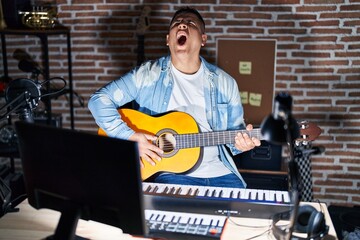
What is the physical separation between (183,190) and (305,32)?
232 cm

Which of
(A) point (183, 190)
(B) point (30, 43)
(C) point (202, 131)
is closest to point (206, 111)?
(C) point (202, 131)

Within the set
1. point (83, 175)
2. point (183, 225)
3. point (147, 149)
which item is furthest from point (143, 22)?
point (83, 175)

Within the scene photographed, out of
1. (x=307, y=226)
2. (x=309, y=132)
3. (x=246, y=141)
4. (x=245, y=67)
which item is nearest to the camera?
(x=307, y=226)

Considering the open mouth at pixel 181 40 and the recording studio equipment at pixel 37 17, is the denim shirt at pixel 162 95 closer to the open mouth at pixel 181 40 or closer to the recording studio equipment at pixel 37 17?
the open mouth at pixel 181 40

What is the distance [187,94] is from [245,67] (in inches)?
52.7

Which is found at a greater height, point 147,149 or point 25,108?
point 25,108

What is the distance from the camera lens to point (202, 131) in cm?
274

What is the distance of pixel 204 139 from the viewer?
264cm

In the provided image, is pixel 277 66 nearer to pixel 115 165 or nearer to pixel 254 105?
pixel 254 105

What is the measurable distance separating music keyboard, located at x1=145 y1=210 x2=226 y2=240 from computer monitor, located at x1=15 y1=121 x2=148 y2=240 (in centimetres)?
29

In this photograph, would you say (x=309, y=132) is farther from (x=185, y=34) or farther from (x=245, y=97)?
(x=245, y=97)

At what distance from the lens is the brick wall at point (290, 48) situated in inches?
150

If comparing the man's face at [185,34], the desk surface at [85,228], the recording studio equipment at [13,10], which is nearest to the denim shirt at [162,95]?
the man's face at [185,34]

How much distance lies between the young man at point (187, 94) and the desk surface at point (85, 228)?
32.1 inches
